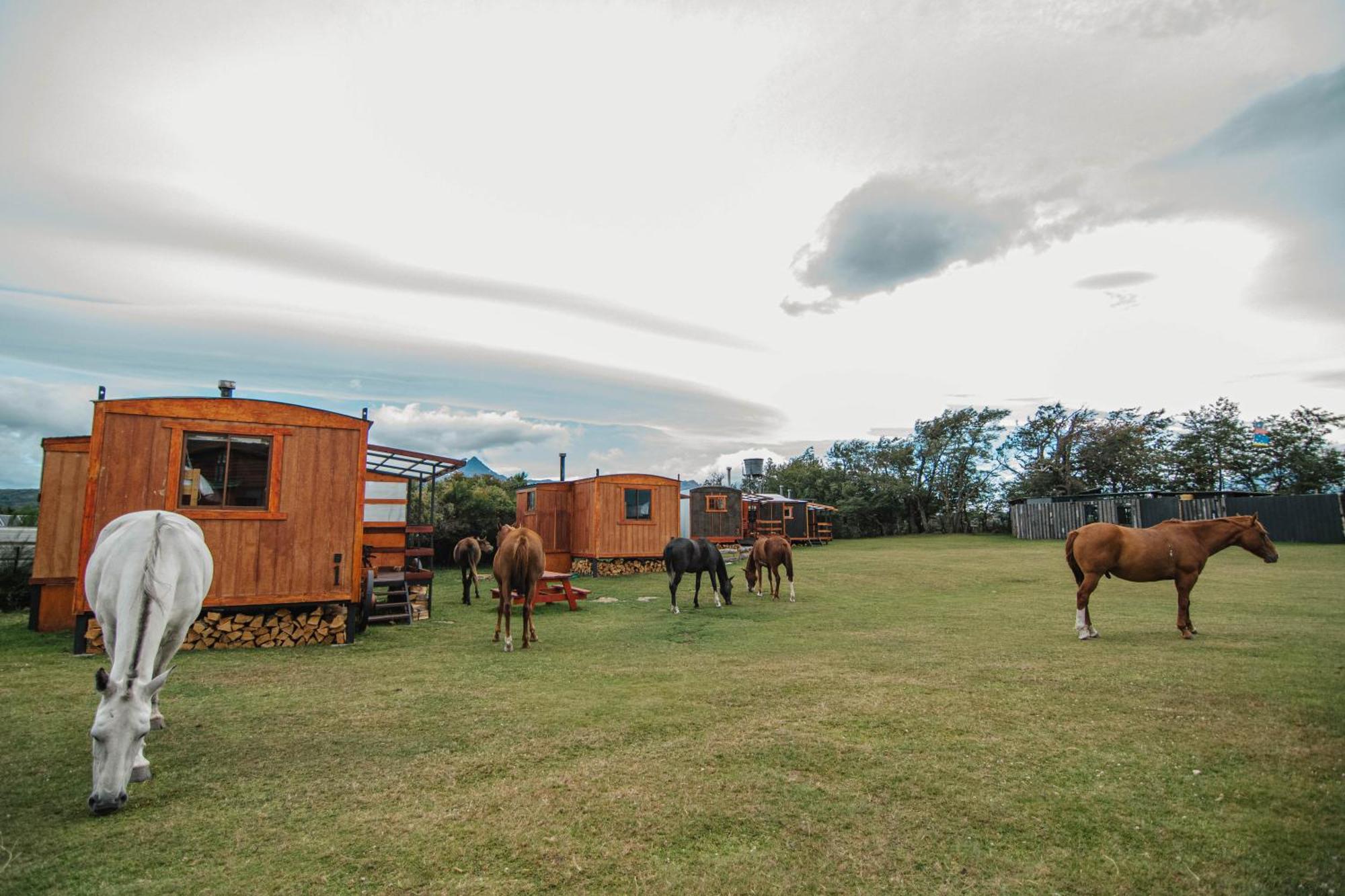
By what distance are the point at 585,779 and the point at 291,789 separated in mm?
1808

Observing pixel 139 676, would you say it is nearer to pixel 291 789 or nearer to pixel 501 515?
pixel 291 789

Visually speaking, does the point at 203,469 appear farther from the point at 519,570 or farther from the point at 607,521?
the point at 607,521

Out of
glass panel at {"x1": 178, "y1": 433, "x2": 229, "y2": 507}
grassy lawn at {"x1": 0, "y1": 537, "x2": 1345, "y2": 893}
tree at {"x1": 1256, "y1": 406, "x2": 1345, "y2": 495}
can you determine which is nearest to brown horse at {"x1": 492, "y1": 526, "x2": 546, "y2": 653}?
grassy lawn at {"x1": 0, "y1": 537, "x2": 1345, "y2": 893}

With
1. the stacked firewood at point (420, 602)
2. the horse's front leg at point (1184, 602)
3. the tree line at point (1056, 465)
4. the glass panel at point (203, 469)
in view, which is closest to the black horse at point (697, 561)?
the stacked firewood at point (420, 602)

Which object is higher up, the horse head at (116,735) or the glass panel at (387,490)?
the glass panel at (387,490)

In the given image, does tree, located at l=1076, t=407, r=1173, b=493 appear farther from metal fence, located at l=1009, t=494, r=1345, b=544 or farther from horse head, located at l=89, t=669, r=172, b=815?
horse head, located at l=89, t=669, r=172, b=815

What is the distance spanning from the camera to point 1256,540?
882 cm

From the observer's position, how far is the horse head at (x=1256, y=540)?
877cm

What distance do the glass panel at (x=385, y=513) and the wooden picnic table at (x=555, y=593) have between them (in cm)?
275

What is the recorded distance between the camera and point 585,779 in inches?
159

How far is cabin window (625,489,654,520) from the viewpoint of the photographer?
763 inches

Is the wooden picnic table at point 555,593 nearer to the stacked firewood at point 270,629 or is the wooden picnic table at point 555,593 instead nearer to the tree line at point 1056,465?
the stacked firewood at point 270,629

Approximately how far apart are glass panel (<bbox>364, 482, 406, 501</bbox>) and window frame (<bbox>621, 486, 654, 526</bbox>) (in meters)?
6.87

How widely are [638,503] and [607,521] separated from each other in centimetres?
117
